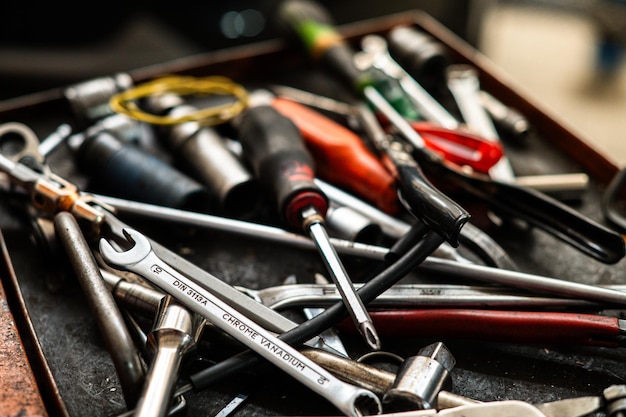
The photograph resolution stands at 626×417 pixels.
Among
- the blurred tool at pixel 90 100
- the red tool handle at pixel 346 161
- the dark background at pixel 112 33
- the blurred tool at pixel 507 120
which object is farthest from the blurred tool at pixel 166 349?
the dark background at pixel 112 33

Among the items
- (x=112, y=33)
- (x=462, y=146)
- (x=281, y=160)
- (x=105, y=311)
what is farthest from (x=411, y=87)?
(x=112, y=33)

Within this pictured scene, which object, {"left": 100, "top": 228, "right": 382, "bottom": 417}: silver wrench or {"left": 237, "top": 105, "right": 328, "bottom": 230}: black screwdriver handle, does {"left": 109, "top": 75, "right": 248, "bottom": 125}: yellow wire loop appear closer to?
{"left": 237, "top": 105, "right": 328, "bottom": 230}: black screwdriver handle

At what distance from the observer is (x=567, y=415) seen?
0.47m

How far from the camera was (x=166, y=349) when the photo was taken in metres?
0.48

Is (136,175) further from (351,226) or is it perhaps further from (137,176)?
(351,226)

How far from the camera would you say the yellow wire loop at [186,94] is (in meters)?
0.78

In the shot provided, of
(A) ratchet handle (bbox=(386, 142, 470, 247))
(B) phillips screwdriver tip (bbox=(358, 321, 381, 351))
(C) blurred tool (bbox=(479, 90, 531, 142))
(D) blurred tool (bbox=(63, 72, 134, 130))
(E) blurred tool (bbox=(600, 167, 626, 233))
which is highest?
(D) blurred tool (bbox=(63, 72, 134, 130))

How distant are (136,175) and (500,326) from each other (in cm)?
38

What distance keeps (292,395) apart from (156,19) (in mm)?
1140

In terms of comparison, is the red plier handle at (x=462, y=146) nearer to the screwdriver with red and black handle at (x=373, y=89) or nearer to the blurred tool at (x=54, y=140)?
the screwdriver with red and black handle at (x=373, y=89)

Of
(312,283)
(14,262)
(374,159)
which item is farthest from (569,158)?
(14,262)

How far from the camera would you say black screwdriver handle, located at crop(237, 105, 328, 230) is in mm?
634

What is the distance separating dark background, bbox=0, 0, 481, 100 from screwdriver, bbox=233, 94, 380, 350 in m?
0.76

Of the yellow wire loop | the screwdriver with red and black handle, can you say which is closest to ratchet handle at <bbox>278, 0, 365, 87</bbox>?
the screwdriver with red and black handle
